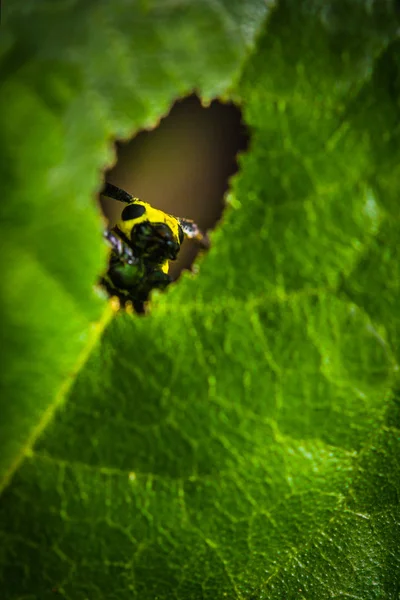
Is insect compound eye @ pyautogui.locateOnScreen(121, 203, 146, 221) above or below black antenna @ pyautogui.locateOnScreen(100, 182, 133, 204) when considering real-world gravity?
above

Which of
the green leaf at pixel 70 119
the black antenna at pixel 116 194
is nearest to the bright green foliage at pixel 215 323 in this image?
the green leaf at pixel 70 119

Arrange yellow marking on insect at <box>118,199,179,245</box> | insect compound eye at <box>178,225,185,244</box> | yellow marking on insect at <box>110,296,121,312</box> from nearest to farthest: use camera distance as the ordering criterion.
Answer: yellow marking on insect at <box>110,296,121,312</box> → yellow marking on insect at <box>118,199,179,245</box> → insect compound eye at <box>178,225,185,244</box>

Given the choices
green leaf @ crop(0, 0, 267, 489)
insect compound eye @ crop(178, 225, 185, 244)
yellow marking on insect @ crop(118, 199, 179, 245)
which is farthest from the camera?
insect compound eye @ crop(178, 225, 185, 244)

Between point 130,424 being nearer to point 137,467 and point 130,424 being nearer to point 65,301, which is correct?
point 137,467

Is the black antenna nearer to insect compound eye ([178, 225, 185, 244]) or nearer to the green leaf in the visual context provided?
insect compound eye ([178, 225, 185, 244])

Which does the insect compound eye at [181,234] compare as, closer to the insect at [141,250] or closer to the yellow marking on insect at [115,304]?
the insect at [141,250]

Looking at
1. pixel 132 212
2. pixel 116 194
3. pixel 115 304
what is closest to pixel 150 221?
pixel 132 212

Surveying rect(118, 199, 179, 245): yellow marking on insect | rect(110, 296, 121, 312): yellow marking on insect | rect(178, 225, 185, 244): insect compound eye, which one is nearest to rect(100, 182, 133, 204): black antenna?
rect(118, 199, 179, 245): yellow marking on insect
